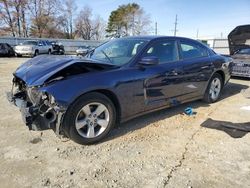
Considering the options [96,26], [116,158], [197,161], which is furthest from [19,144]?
[96,26]

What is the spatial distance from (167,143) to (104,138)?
0.95 metres

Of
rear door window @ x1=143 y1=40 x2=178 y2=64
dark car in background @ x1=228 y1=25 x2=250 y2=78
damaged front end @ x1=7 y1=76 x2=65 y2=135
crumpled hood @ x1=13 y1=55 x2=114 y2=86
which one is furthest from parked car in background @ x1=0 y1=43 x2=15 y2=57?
damaged front end @ x1=7 y1=76 x2=65 y2=135

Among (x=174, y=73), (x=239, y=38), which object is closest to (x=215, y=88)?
(x=174, y=73)

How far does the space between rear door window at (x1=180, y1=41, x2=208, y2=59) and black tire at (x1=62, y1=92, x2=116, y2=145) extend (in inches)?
83.1

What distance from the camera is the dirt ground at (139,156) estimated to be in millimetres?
2883

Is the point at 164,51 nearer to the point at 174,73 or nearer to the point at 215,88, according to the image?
the point at 174,73

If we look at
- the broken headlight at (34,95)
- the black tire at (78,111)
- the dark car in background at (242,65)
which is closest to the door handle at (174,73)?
the black tire at (78,111)

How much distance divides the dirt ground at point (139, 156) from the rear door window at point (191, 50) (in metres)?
1.32

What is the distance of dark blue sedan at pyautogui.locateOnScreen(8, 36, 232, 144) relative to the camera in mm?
3342

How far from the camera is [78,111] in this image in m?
3.46

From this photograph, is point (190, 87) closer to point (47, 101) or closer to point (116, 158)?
point (116, 158)

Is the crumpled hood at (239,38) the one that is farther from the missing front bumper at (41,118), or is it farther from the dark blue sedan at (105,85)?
the missing front bumper at (41,118)

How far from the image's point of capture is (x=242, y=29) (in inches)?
419

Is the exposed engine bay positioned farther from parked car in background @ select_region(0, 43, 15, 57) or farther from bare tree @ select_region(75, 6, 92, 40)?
bare tree @ select_region(75, 6, 92, 40)
